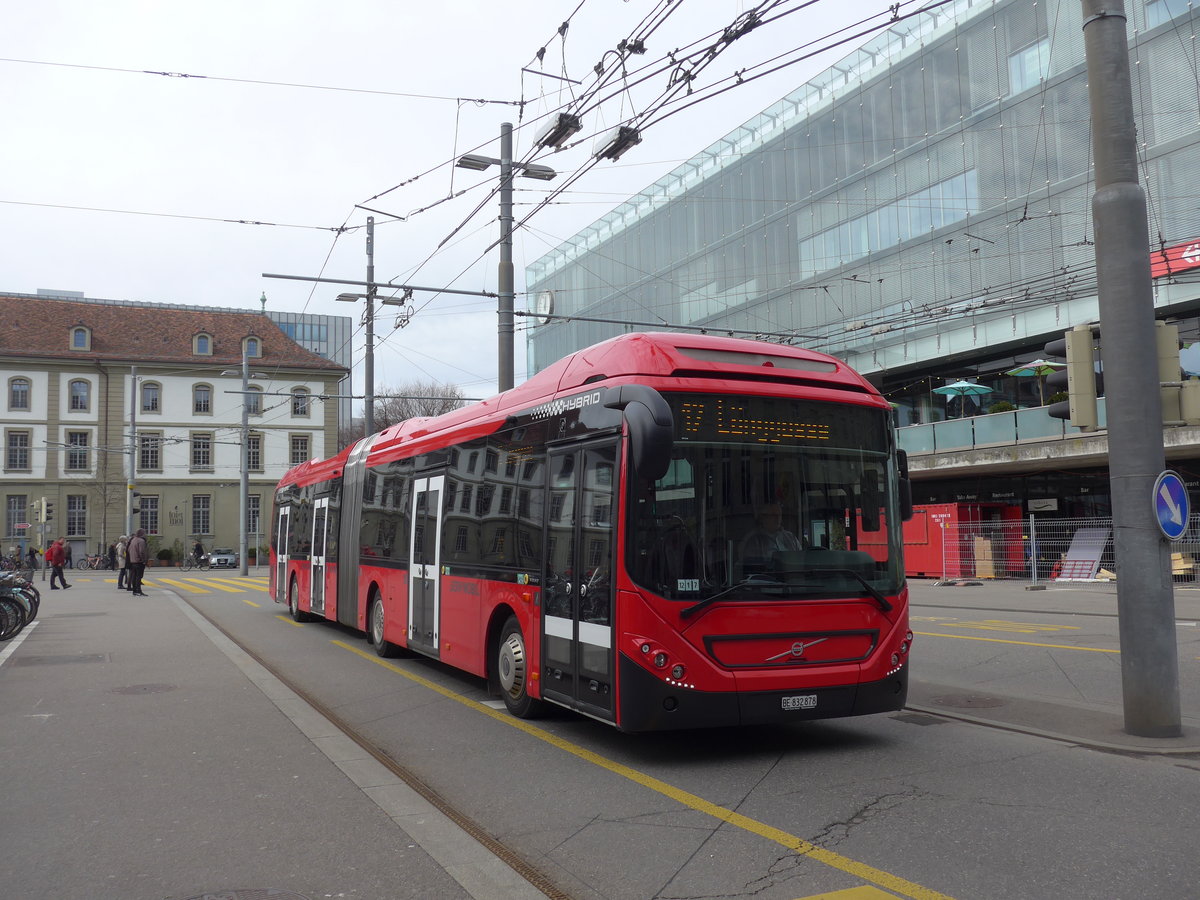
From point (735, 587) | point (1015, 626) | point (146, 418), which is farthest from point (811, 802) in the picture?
point (146, 418)

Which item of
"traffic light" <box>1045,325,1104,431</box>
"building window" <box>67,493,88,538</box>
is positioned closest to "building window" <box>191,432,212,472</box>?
"building window" <box>67,493,88,538</box>

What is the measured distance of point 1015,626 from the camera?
17.1 meters

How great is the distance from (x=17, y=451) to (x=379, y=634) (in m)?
61.6

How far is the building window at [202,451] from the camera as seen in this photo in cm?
6969

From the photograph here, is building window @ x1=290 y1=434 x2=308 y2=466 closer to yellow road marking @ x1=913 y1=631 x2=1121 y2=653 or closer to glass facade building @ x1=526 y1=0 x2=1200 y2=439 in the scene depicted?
glass facade building @ x1=526 y1=0 x2=1200 y2=439

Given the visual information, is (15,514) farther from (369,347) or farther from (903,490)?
(903,490)

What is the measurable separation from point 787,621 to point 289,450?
6789 cm

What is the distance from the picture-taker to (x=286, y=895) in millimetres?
4730

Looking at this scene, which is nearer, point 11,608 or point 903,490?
point 903,490

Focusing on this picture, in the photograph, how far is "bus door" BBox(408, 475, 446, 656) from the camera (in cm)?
1137

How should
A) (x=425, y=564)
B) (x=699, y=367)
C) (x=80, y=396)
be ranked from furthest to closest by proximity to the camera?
(x=80, y=396), (x=425, y=564), (x=699, y=367)

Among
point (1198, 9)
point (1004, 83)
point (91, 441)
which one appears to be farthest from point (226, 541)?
point (1198, 9)

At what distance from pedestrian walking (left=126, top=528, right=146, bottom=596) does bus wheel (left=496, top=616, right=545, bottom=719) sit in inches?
874

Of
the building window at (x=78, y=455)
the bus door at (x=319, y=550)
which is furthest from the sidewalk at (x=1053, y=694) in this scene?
the building window at (x=78, y=455)
